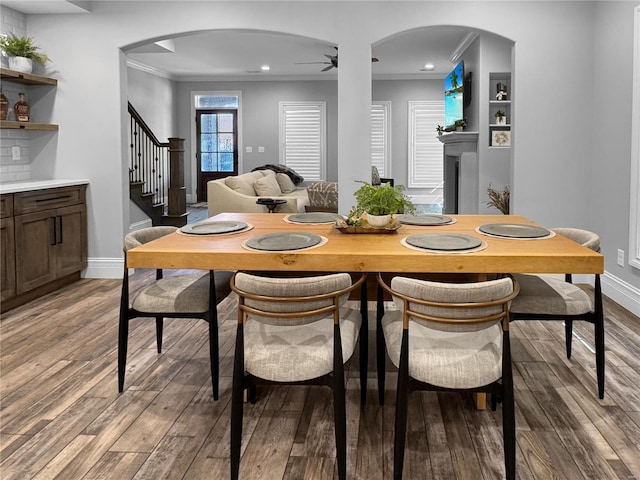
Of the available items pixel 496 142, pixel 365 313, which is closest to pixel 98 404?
pixel 365 313

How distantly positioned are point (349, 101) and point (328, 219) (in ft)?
7.41

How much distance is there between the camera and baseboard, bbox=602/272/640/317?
436 cm

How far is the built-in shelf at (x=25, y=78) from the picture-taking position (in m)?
4.78

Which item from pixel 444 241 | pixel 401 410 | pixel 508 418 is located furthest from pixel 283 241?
pixel 508 418

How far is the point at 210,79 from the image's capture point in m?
12.6

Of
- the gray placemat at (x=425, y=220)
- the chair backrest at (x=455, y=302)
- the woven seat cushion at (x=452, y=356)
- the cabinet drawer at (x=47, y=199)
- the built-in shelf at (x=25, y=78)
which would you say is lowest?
the woven seat cushion at (x=452, y=356)

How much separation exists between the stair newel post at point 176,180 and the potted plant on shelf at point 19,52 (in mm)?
3412

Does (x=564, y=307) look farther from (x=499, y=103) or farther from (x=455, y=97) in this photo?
(x=455, y=97)

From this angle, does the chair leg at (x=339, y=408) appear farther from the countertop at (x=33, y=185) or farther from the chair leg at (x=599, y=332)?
the countertop at (x=33, y=185)

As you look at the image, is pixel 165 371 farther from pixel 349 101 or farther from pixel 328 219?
pixel 349 101

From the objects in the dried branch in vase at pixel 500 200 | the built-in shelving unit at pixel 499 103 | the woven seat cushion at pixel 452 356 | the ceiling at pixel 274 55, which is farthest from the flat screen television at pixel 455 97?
the woven seat cushion at pixel 452 356

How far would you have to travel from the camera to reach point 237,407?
213cm

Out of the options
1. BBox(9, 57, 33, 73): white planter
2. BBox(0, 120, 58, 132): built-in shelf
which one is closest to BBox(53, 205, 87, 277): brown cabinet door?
BBox(0, 120, 58, 132): built-in shelf

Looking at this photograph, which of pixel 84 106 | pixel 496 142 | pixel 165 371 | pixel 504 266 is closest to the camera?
pixel 504 266
